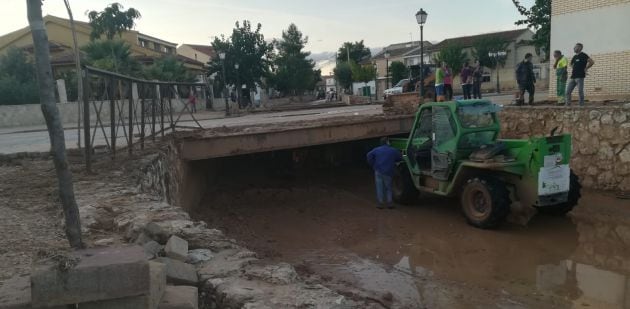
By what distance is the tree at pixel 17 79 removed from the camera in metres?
27.7

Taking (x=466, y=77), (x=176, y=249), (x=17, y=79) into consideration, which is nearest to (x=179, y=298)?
(x=176, y=249)

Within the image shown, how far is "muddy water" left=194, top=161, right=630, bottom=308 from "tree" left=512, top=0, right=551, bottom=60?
2104 centimetres

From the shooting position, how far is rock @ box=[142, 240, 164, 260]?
166 inches

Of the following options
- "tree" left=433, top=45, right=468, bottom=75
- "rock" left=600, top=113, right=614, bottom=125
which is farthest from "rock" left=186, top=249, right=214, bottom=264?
"tree" left=433, top=45, right=468, bottom=75

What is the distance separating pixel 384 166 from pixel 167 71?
2596 cm

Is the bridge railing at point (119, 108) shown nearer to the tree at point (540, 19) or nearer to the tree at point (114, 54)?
the tree at point (114, 54)

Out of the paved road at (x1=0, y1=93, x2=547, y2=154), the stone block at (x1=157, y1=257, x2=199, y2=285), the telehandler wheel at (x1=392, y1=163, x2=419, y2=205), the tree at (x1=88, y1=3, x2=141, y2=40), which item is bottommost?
the telehandler wheel at (x1=392, y1=163, x2=419, y2=205)

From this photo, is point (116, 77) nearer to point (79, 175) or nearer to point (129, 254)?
point (79, 175)

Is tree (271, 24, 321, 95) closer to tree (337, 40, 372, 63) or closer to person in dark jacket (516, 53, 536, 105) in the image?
tree (337, 40, 372, 63)

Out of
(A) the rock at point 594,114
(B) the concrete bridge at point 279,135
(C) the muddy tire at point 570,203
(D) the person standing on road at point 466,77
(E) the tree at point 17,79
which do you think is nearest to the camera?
(C) the muddy tire at point 570,203

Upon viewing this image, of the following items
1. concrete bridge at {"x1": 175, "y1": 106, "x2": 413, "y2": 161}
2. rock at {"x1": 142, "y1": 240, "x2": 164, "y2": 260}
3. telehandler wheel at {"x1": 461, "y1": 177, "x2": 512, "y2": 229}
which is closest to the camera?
rock at {"x1": 142, "y1": 240, "x2": 164, "y2": 260}

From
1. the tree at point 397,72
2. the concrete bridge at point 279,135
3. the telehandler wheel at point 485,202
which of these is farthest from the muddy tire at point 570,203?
the tree at point 397,72

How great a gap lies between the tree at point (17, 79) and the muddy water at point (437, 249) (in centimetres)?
2051

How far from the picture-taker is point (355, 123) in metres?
14.3
